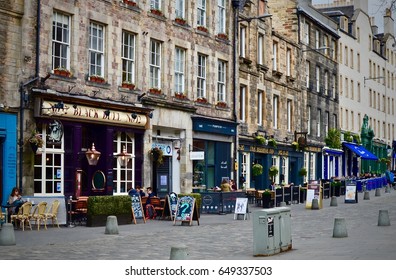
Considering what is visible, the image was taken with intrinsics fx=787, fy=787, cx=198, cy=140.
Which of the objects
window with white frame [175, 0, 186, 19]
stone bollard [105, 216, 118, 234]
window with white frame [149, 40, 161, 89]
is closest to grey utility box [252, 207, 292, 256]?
stone bollard [105, 216, 118, 234]

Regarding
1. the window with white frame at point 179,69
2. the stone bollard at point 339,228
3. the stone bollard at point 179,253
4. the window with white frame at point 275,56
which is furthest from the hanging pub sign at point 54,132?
the window with white frame at point 275,56

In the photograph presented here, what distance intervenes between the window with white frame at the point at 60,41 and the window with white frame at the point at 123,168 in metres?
4.36

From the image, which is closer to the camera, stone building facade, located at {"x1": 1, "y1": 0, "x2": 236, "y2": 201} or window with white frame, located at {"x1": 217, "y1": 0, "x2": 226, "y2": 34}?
stone building facade, located at {"x1": 1, "y1": 0, "x2": 236, "y2": 201}

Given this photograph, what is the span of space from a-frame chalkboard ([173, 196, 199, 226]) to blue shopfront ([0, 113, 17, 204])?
5.44m

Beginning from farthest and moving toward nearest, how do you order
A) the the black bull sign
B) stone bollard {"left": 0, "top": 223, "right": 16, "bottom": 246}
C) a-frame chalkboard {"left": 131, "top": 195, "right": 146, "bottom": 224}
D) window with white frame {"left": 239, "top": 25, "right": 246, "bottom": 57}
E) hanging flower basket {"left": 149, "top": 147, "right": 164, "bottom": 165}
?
window with white frame {"left": 239, "top": 25, "right": 246, "bottom": 57} → hanging flower basket {"left": 149, "top": 147, "right": 164, "bottom": 165} → the the black bull sign → a-frame chalkboard {"left": 131, "top": 195, "right": 146, "bottom": 224} → stone bollard {"left": 0, "top": 223, "right": 16, "bottom": 246}

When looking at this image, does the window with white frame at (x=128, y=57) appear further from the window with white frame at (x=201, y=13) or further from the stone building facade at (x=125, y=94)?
the window with white frame at (x=201, y=13)

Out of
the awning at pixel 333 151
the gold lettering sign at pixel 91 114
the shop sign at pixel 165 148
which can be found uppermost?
the gold lettering sign at pixel 91 114

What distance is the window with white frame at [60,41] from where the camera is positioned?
27.1 metres

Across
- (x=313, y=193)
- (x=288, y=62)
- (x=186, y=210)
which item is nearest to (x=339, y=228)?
(x=186, y=210)

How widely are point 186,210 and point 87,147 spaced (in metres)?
5.16

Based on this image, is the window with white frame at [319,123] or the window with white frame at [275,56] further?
the window with white frame at [319,123]

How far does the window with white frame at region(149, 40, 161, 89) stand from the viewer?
33062 millimetres

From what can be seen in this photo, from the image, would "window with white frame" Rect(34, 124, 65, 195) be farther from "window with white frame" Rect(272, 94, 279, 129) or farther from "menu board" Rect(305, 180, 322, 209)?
"window with white frame" Rect(272, 94, 279, 129)

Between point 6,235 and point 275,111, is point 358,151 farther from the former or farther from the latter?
point 6,235
